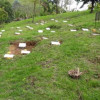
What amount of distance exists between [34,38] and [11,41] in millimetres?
932

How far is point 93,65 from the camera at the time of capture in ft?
14.2

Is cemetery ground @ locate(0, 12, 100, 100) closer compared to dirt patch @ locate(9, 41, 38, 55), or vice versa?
cemetery ground @ locate(0, 12, 100, 100)

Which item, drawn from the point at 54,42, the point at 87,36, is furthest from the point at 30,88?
the point at 87,36

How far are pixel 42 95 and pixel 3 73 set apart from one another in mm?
1522

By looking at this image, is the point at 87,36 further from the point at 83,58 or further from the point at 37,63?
the point at 37,63

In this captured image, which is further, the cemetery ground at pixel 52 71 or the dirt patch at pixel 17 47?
the dirt patch at pixel 17 47

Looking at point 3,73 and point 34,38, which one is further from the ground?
point 34,38

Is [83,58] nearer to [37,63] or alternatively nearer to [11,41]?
[37,63]

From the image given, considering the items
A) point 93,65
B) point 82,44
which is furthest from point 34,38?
point 93,65

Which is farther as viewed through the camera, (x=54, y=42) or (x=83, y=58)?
(x=54, y=42)

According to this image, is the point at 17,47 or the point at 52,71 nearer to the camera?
the point at 52,71

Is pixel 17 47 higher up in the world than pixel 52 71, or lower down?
higher up

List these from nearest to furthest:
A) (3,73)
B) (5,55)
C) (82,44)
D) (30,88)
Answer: (30,88) → (3,73) → (5,55) → (82,44)

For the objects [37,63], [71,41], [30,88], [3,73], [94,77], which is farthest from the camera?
[71,41]
